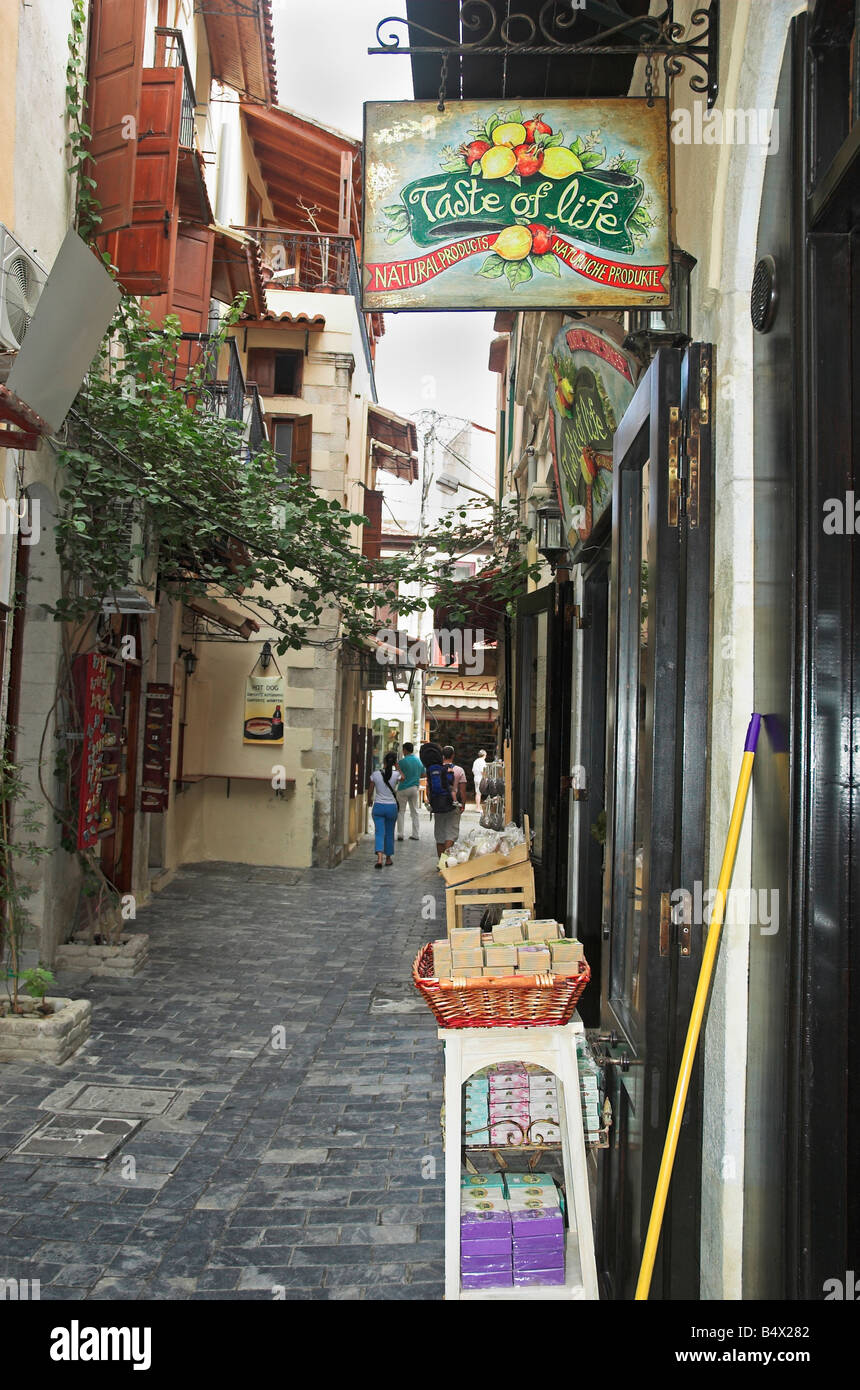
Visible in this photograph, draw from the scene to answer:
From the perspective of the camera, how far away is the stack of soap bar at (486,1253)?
3.07 m

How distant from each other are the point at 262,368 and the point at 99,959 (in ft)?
41.0

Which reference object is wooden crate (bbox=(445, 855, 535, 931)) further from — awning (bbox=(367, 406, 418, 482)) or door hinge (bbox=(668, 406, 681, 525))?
awning (bbox=(367, 406, 418, 482))

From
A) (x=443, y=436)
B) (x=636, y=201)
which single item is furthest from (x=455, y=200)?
(x=443, y=436)

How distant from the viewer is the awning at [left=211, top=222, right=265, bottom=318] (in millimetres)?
13078

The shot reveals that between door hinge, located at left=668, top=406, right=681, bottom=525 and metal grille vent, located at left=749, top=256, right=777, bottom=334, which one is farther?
door hinge, located at left=668, top=406, right=681, bottom=525

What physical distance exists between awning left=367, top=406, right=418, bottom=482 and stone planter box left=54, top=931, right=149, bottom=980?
17.0 metres

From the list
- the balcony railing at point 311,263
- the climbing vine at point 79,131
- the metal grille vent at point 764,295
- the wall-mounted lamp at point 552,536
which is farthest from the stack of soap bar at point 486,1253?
the balcony railing at point 311,263

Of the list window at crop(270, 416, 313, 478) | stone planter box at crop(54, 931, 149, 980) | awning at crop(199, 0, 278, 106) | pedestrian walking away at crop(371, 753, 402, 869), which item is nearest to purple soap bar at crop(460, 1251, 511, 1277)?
stone planter box at crop(54, 931, 149, 980)

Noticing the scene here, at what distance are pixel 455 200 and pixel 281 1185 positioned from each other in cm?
403

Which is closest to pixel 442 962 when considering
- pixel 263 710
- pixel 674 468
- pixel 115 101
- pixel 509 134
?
pixel 674 468

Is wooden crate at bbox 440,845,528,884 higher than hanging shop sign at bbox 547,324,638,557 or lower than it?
lower

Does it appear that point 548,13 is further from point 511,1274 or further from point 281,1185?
point 281,1185

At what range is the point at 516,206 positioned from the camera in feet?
11.2

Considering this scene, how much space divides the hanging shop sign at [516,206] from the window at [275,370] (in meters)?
15.2
